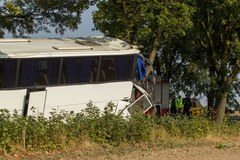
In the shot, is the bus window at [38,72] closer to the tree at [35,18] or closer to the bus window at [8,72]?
the bus window at [8,72]

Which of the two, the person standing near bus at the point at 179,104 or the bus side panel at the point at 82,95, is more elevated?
the bus side panel at the point at 82,95

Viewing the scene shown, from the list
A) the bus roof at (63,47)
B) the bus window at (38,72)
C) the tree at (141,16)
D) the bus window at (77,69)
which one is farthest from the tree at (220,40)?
the bus window at (38,72)


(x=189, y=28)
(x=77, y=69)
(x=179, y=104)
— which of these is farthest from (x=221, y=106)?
(x=179, y=104)

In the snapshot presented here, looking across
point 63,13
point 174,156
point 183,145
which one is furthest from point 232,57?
point 174,156

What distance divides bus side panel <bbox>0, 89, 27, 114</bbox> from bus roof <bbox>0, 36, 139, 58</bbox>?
108 centimetres

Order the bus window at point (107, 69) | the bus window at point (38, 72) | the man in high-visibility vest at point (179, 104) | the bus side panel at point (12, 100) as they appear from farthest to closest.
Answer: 1. the man in high-visibility vest at point (179, 104)
2. the bus window at point (107, 69)
3. the bus window at point (38, 72)
4. the bus side panel at point (12, 100)

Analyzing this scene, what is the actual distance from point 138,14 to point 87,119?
580cm

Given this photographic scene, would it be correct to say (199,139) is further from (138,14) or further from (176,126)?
(138,14)

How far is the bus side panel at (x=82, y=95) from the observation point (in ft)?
55.5

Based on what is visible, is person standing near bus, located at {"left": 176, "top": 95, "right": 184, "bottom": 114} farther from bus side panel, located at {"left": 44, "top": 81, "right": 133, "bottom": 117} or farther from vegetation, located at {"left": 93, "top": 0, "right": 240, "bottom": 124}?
bus side panel, located at {"left": 44, "top": 81, "right": 133, "bottom": 117}

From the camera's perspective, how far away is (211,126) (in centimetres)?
1662

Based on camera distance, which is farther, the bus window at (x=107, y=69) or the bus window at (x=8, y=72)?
the bus window at (x=107, y=69)

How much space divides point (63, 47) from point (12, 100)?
8.77ft

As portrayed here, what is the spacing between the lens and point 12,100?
1586cm
